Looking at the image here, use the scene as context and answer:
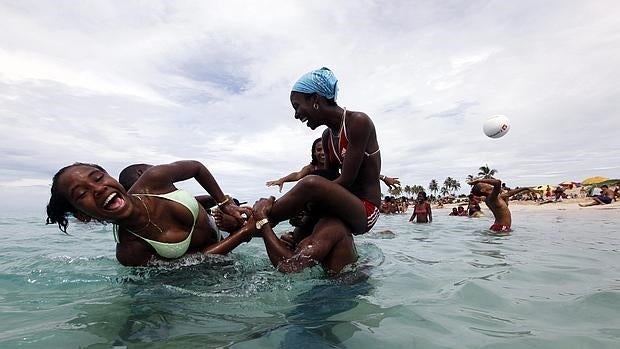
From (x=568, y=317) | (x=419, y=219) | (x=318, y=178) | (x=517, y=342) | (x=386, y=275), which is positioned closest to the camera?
(x=517, y=342)

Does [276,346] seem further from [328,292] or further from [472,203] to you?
[472,203]

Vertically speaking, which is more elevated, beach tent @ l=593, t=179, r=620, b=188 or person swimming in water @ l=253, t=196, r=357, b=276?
beach tent @ l=593, t=179, r=620, b=188

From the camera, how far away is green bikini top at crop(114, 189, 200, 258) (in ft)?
11.0

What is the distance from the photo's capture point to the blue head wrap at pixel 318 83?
10.2 ft

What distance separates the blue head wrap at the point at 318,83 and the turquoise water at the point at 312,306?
1.46 m

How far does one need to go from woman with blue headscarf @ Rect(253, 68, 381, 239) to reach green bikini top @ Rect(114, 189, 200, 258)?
0.80 meters

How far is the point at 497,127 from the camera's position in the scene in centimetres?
1052

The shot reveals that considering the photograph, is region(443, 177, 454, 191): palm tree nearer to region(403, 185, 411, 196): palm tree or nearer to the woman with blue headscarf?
region(403, 185, 411, 196): palm tree

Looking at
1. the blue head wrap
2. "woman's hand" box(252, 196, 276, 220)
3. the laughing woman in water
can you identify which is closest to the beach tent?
the blue head wrap

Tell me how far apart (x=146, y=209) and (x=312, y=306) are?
5.26 ft

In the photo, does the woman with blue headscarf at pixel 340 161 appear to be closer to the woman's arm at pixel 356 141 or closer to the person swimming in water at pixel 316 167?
the woman's arm at pixel 356 141

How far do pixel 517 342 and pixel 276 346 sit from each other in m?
Result: 1.26

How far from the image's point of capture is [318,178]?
117 inches

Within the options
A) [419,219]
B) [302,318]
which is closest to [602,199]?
[419,219]
